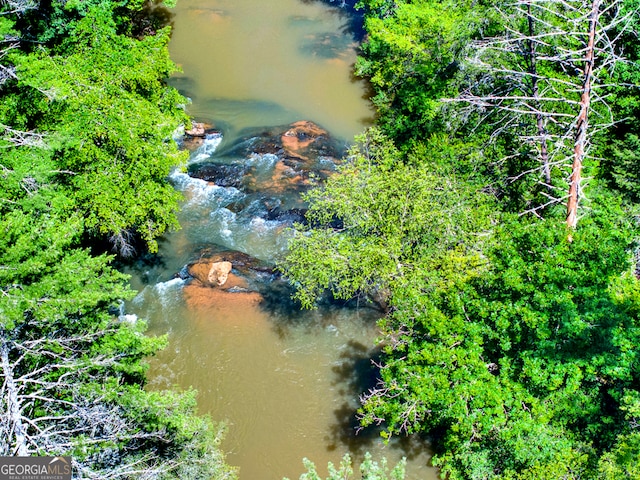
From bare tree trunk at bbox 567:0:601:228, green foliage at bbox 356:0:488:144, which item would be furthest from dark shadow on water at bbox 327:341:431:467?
green foliage at bbox 356:0:488:144

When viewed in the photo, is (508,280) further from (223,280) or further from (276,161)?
(276,161)

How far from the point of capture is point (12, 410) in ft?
37.7

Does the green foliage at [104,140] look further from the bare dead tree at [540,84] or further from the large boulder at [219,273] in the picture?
the bare dead tree at [540,84]

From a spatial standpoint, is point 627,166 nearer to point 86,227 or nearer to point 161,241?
point 161,241

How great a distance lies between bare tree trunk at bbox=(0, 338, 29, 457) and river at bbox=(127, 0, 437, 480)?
28.1ft

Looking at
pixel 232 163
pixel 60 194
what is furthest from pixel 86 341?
pixel 232 163

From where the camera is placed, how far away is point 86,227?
2161cm

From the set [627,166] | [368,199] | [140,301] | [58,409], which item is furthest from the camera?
[140,301]

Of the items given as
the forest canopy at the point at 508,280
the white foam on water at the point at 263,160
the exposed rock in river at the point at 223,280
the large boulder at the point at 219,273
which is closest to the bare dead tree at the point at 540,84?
the forest canopy at the point at 508,280

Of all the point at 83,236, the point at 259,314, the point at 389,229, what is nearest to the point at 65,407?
the point at 259,314

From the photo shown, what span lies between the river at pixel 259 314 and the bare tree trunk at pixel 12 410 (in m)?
8.58

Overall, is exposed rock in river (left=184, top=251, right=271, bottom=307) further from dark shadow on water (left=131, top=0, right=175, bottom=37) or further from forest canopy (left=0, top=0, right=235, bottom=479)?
dark shadow on water (left=131, top=0, right=175, bottom=37)

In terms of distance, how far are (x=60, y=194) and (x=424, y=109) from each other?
53.9 ft

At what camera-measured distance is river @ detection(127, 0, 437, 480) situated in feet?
61.8
